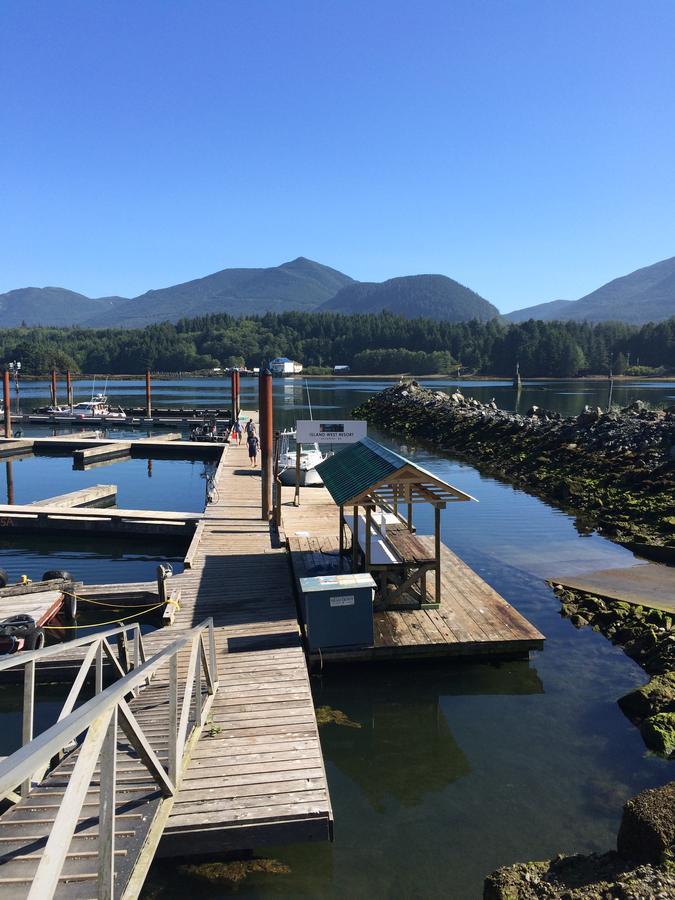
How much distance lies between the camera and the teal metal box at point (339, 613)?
1102 cm

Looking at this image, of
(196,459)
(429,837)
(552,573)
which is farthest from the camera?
(196,459)

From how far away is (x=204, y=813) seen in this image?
22.0 ft

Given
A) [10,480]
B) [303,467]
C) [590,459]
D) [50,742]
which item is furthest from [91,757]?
[10,480]

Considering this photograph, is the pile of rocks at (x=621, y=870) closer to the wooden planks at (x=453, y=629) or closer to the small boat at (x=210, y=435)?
the wooden planks at (x=453, y=629)

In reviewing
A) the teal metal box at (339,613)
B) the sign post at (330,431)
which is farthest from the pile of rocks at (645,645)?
the sign post at (330,431)

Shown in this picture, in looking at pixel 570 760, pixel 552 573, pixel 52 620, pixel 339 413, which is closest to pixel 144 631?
pixel 52 620

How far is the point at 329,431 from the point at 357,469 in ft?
14.6

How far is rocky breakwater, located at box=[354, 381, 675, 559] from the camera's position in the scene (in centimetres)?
2309

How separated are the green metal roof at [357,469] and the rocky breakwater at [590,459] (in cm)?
1012

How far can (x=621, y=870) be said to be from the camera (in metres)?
6.23

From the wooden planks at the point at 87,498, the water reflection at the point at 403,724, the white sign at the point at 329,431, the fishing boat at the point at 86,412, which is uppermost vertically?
the white sign at the point at 329,431

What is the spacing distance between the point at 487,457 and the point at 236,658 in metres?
31.9

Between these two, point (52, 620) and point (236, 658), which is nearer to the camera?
point (236, 658)

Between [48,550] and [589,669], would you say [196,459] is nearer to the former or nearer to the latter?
[48,550]
